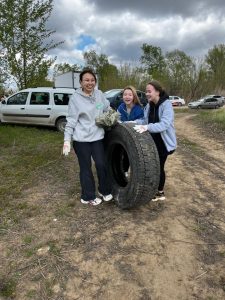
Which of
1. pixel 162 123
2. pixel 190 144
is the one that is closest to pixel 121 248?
pixel 162 123

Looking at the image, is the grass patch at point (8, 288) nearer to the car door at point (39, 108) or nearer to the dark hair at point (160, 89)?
the dark hair at point (160, 89)

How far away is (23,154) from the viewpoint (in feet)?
26.6

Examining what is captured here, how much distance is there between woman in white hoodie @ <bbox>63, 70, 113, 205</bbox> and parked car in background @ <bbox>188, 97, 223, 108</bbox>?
3110 centimetres

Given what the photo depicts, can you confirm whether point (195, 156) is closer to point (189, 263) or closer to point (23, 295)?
point (189, 263)

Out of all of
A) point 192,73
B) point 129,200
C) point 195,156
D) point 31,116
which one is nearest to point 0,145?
point 31,116

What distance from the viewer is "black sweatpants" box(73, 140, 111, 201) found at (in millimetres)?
4656

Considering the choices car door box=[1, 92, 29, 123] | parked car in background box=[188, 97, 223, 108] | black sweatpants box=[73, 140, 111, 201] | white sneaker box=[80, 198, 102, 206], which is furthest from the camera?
parked car in background box=[188, 97, 223, 108]

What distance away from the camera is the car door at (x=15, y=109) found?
40.3 feet

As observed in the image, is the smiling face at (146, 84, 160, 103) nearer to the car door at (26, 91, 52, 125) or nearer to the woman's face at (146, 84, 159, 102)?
the woman's face at (146, 84, 159, 102)

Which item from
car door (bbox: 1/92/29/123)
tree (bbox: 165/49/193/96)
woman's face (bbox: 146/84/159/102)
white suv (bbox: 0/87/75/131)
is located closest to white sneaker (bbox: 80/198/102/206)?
woman's face (bbox: 146/84/159/102)

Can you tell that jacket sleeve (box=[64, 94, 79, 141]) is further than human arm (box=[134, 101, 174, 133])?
Yes

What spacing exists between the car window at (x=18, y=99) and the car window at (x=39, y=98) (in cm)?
33

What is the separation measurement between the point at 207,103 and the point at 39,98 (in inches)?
1045

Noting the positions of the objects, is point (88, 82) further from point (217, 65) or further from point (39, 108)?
point (217, 65)
